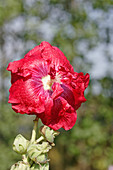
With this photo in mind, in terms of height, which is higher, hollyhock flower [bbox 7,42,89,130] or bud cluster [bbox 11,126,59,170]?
hollyhock flower [bbox 7,42,89,130]

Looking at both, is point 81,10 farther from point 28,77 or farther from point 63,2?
point 28,77

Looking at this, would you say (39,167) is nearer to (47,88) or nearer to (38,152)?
(38,152)

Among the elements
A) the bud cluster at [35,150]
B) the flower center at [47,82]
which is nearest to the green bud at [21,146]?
the bud cluster at [35,150]

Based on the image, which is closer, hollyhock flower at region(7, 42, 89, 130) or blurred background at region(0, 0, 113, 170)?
hollyhock flower at region(7, 42, 89, 130)

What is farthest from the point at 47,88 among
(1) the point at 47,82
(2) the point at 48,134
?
(2) the point at 48,134

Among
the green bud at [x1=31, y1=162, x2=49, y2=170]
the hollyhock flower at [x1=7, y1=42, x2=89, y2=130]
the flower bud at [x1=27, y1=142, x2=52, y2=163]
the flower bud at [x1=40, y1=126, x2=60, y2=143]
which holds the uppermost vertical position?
the hollyhock flower at [x1=7, y1=42, x2=89, y2=130]

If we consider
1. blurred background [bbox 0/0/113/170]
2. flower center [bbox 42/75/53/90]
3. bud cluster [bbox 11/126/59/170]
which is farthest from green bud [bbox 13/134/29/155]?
blurred background [bbox 0/0/113/170]

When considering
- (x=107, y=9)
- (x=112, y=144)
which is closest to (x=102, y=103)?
(x=112, y=144)

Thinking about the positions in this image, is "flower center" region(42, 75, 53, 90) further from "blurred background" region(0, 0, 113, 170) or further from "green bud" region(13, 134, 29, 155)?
"blurred background" region(0, 0, 113, 170)
